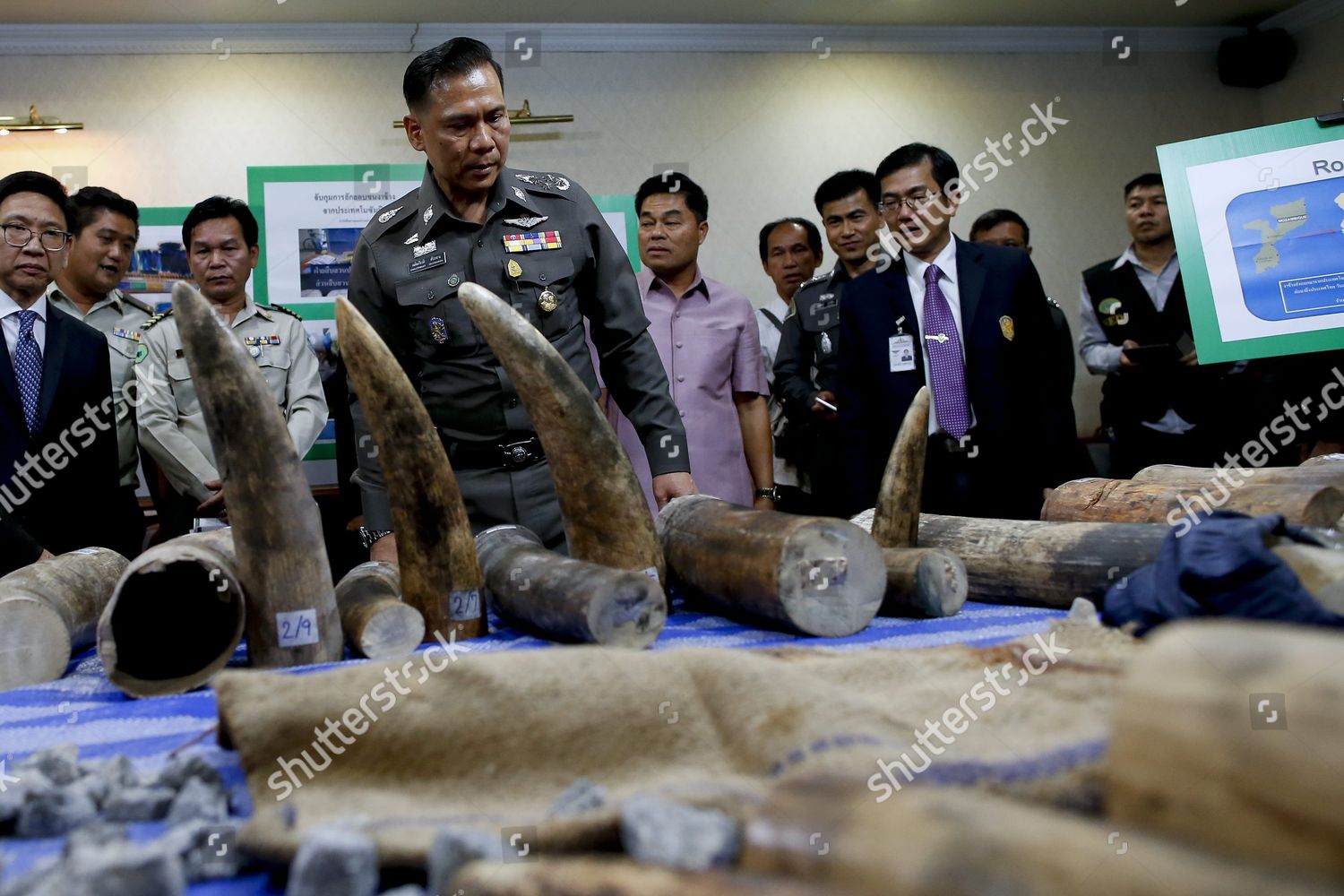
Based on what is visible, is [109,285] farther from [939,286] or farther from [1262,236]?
[1262,236]

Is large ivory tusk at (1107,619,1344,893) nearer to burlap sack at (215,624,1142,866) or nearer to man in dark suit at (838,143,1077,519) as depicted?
burlap sack at (215,624,1142,866)

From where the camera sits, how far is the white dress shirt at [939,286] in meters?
3.15

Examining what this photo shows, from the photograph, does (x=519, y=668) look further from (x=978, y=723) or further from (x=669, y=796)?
(x=978, y=723)

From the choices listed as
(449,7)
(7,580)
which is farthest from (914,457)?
(449,7)

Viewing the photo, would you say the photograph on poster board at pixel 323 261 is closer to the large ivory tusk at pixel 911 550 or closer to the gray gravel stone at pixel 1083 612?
the large ivory tusk at pixel 911 550

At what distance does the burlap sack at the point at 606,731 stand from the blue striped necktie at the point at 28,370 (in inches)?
98.6

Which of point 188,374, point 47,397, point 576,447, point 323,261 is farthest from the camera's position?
point 323,261

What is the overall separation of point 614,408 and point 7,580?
7.52ft

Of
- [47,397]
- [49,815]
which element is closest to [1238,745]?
[49,815]

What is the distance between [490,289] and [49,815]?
1716 millimetres

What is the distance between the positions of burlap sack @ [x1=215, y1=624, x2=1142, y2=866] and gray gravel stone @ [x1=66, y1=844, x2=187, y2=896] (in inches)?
2.8

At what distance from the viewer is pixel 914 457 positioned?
6.93 ft

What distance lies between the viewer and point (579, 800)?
0.95 metres

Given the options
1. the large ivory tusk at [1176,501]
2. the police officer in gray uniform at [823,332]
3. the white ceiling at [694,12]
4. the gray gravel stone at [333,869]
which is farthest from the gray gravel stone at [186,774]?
the white ceiling at [694,12]
